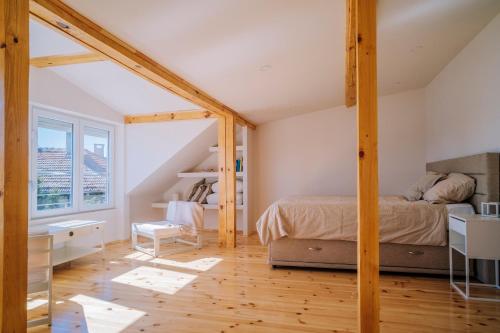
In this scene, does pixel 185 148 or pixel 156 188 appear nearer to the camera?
pixel 185 148

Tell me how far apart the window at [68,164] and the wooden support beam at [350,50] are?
3521 mm

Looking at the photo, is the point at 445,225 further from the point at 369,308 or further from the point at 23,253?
the point at 23,253

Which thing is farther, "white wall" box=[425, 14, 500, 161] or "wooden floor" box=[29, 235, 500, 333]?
"white wall" box=[425, 14, 500, 161]

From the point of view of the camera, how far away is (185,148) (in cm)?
446

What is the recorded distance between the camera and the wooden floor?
1.96m

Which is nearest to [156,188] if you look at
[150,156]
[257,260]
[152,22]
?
[150,156]

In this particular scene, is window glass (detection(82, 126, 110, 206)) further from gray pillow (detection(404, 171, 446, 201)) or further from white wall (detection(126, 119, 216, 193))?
gray pillow (detection(404, 171, 446, 201))

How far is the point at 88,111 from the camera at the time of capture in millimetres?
3846

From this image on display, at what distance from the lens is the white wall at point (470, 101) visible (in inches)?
104

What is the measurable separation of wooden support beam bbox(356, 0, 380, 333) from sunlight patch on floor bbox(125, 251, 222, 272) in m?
1.98

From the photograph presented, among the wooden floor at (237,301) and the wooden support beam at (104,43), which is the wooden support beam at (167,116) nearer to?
the wooden support beam at (104,43)

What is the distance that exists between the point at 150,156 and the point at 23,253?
10.6 feet

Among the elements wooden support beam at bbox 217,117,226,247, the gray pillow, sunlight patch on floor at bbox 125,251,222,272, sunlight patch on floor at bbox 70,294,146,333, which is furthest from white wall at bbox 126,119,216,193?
the gray pillow

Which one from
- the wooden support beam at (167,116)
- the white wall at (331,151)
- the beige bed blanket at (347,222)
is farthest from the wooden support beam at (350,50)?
the wooden support beam at (167,116)
